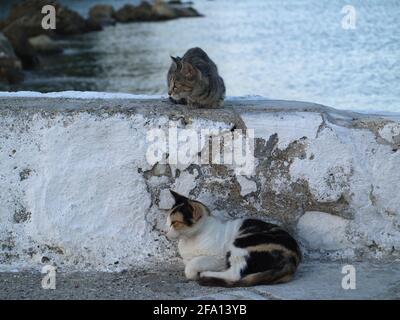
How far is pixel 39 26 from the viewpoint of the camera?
3103cm

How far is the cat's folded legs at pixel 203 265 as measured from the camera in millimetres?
4484

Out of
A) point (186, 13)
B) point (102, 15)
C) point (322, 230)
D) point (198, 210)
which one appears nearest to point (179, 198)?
point (198, 210)

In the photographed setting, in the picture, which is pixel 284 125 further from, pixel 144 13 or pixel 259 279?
pixel 144 13

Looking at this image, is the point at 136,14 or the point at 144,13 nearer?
the point at 144,13

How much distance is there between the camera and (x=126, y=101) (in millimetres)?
5180

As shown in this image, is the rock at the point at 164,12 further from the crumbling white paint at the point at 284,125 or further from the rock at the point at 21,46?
the crumbling white paint at the point at 284,125

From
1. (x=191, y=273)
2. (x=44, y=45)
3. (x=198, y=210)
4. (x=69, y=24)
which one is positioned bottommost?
(x=191, y=273)

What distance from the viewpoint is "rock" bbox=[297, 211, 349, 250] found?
4840 mm

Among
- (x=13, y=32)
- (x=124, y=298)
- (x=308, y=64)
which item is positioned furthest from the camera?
(x=13, y=32)

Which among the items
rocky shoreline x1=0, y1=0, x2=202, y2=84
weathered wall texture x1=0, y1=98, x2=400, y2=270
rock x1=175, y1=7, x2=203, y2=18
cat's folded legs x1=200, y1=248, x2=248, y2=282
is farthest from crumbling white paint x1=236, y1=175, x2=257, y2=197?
rock x1=175, y1=7, x2=203, y2=18

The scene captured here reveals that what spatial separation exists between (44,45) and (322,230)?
25809 millimetres
